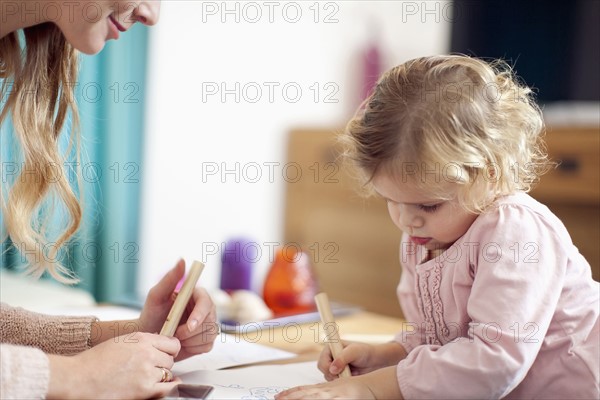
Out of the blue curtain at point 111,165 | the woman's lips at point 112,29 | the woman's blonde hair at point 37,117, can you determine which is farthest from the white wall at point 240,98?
the woman's lips at point 112,29

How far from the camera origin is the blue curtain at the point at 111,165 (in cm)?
227

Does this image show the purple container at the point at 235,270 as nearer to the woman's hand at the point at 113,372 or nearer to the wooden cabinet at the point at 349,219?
the wooden cabinet at the point at 349,219

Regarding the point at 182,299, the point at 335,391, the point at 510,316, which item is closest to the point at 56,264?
the point at 182,299

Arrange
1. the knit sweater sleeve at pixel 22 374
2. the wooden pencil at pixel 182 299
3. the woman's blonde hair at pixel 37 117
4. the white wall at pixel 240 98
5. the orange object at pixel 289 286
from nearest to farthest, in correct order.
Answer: the knit sweater sleeve at pixel 22 374
the wooden pencil at pixel 182 299
the woman's blonde hair at pixel 37 117
the orange object at pixel 289 286
the white wall at pixel 240 98

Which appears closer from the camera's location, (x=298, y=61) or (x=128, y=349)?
(x=128, y=349)

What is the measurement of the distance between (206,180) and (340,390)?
186cm

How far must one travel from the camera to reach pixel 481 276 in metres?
0.78

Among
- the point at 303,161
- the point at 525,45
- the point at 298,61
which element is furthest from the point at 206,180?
the point at 525,45

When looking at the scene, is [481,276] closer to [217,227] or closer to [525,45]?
[525,45]

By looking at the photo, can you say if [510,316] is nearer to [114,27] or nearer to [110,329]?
[110,329]

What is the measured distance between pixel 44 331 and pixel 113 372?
25cm

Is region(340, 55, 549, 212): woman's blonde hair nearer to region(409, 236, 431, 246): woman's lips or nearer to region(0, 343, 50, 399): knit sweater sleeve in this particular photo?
region(409, 236, 431, 246): woman's lips

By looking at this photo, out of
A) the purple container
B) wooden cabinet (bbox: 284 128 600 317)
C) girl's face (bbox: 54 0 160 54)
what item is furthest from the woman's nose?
wooden cabinet (bbox: 284 128 600 317)

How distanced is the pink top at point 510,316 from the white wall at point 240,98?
63.7 inches
